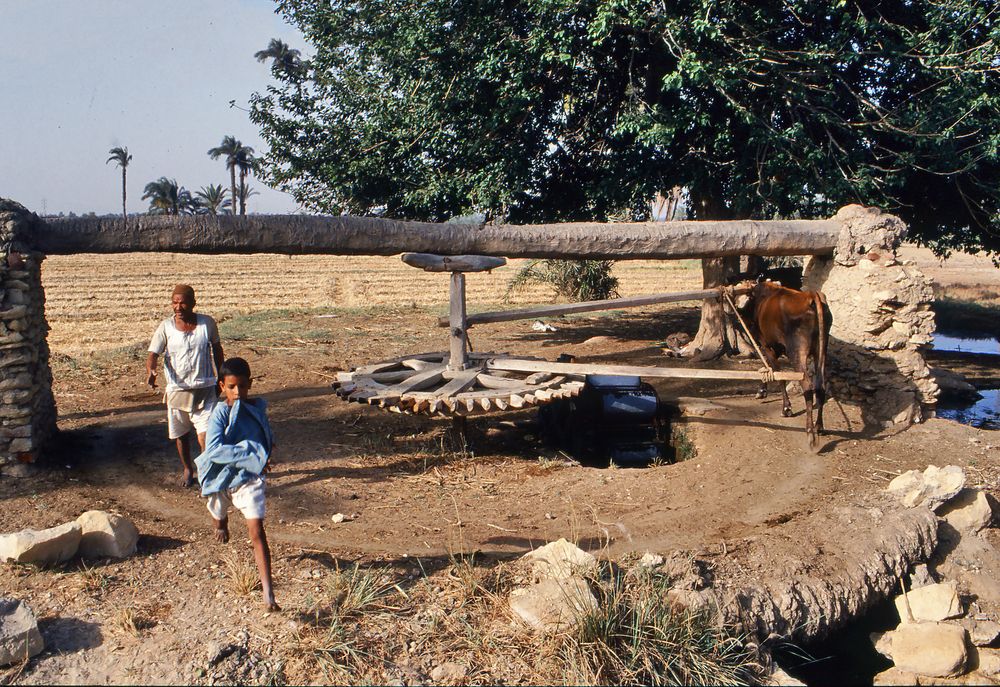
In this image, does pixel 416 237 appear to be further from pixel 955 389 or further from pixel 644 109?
pixel 955 389

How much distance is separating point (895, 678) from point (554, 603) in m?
2.17

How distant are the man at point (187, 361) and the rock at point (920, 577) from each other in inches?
191

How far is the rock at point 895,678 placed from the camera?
467 cm

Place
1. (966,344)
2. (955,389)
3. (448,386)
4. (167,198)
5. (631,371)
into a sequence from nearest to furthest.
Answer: (631,371)
(448,386)
(955,389)
(966,344)
(167,198)

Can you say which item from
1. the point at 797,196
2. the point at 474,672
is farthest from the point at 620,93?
the point at 474,672

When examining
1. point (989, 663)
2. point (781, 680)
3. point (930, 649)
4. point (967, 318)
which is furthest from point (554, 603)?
point (967, 318)

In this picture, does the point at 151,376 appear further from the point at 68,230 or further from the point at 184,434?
the point at 68,230

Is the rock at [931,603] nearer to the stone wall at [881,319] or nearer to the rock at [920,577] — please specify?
the rock at [920,577]

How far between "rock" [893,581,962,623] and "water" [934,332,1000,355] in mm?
10436

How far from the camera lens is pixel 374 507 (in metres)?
5.89

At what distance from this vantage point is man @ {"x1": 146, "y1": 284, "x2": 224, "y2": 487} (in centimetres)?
568

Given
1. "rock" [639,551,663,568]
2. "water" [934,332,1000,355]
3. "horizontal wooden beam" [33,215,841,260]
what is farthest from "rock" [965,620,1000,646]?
"water" [934,332,1000,355]

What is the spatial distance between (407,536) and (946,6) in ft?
26.4

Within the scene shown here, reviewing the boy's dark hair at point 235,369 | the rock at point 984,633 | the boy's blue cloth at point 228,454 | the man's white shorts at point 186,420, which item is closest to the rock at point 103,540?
the boy's blue cloth at point 228,454
